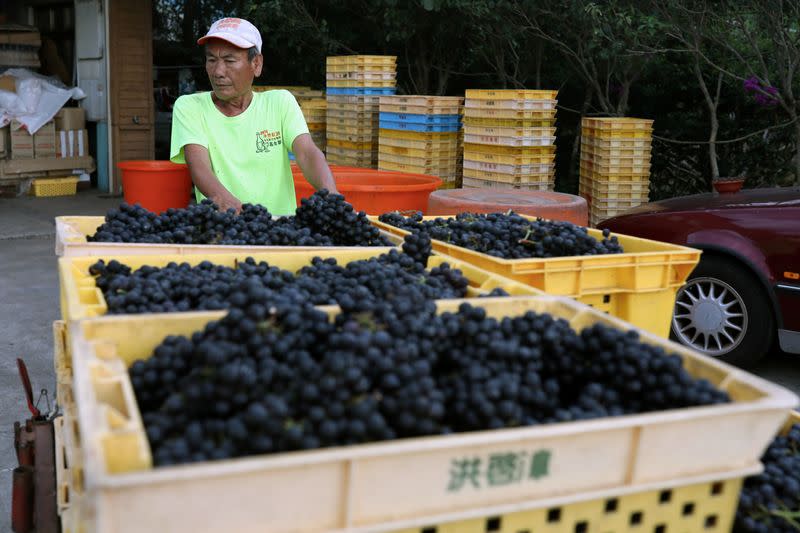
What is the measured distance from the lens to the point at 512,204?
4230 millimetres

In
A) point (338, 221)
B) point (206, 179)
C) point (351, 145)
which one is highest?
point (351, 145)

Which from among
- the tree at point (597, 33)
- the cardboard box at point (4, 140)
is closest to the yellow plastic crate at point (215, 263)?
the tree at point (597, 33)

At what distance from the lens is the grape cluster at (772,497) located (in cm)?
167

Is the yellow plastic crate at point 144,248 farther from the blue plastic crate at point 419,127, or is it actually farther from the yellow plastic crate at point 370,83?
the yellow plastic crate at point 370,83

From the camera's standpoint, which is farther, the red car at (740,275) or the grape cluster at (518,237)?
the red car at (740,275)

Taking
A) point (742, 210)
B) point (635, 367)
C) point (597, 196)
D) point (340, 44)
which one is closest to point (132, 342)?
point (635, 367)

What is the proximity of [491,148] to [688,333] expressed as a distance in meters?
2.72

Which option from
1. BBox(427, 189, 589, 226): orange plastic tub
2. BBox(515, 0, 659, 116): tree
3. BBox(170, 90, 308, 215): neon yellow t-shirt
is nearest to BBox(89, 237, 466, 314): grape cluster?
BBox(170, 90, 308, 215): neon yellow t-shirt

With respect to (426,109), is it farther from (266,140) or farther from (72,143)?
(72,143)

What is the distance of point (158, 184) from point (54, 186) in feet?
18.6

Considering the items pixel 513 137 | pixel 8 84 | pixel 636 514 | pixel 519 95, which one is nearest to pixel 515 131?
pixel 513 137

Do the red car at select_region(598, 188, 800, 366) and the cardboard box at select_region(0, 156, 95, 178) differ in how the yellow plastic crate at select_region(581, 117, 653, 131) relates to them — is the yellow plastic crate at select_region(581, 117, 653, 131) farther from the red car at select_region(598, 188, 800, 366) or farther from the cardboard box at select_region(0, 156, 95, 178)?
the cardboard box at select_region(0, 156, 95, 178)

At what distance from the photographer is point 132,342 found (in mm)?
1590

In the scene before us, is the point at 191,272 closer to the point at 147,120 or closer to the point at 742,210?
the point at 742,210
